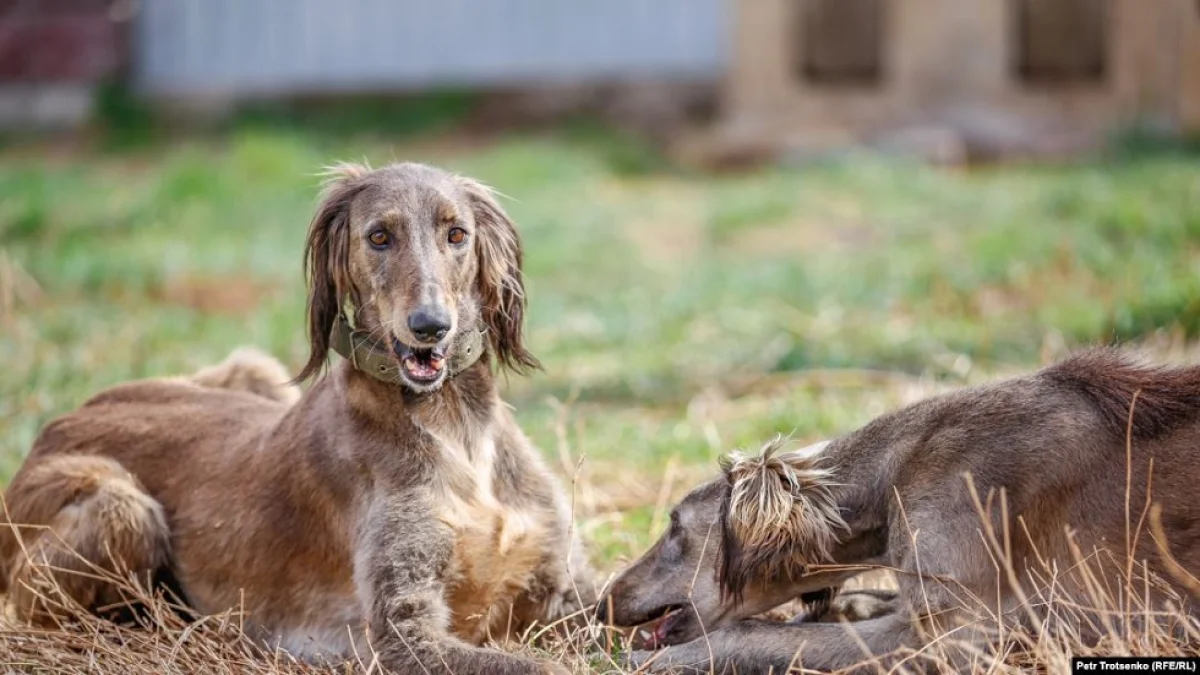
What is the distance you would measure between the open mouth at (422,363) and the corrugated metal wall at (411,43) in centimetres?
1446

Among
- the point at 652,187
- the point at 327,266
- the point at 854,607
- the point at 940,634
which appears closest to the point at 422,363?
the point at 327,266

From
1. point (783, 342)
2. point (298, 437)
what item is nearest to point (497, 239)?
point (298, 437)

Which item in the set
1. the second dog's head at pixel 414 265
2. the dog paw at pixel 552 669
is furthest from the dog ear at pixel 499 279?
the dog paw at pixel 552 669

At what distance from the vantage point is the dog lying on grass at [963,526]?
4195 millimetres

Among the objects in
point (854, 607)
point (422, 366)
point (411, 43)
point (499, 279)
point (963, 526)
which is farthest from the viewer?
point (411, 43)

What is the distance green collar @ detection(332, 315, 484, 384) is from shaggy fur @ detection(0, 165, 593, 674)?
3 cm

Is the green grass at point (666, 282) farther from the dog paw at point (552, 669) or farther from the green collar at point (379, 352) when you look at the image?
the dog paw at point (552, 669)

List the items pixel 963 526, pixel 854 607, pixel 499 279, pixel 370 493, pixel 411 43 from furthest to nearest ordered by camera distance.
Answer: pixel 411 43 → pixel 499 279 → pixel 854 607 → pixel 370 493 → pixel 963 526

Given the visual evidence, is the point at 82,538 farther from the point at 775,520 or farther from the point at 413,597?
the point at 775,520

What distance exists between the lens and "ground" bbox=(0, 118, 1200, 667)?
7.55 metres

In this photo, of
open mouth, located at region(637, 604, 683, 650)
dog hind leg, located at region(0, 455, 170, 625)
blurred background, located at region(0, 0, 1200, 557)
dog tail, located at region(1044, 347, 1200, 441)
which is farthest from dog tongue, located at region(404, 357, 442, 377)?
dog tail, located at region(1044, 347, 1200, 441)

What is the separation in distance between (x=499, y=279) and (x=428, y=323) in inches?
21.2

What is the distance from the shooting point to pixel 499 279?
4.89 metres

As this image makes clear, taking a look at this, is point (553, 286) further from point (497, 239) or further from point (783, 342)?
point (497, 239)
